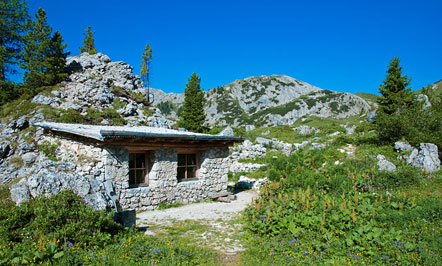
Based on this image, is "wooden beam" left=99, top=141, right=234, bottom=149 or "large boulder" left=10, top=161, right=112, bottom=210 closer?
"large boulder" left=10, top=161, right=112, bottom=210

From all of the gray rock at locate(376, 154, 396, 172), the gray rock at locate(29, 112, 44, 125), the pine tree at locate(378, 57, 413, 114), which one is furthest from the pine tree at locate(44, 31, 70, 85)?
the pine tree at locate(378, 57, 413, 114)

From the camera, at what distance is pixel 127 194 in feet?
31.6

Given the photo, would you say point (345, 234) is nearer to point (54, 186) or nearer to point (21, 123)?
point (54, 186)

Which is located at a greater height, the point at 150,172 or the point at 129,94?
the point at 129,94

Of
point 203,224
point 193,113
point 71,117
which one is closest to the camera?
point 203,224

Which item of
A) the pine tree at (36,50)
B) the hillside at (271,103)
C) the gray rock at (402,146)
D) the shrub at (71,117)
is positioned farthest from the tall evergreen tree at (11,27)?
the hillside at (271,103)

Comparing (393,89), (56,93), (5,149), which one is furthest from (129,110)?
(393,89)

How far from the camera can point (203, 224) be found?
27.8 feet

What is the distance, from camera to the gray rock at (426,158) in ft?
42.3

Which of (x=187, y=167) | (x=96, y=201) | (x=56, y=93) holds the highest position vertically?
(x=56, y=93)

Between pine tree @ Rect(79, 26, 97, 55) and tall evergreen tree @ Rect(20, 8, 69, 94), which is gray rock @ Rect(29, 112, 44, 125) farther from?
pine tree @ Rect(79, 26, 97, 55)

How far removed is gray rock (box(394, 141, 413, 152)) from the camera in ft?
51.7

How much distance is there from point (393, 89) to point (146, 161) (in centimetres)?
2651

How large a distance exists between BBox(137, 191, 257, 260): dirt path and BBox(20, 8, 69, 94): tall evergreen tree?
20.8m
